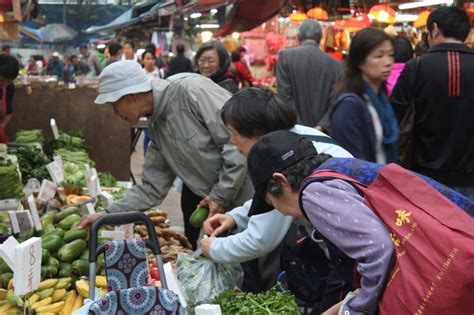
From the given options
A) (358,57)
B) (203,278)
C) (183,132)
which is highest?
(358,57)

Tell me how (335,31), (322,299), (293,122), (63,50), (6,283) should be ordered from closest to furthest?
(322,299) < (293,122) < (6,283) < (335,31) < (63,50)

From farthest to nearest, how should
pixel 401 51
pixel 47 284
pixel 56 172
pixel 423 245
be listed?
pixel 56 172 → pixel 401 51 → pixel 47 284 → pixel 423 245

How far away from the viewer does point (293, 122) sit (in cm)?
343

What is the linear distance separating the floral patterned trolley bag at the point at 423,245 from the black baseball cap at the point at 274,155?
334mm

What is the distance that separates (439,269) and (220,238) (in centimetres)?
159

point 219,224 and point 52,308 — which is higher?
point 219,224

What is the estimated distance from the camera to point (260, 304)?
10.4 feet

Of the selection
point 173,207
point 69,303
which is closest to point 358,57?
point 69,303

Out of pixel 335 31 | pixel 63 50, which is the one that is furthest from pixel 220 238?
pixel 63 50

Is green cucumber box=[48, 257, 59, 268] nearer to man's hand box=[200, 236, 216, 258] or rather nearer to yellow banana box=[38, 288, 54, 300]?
yellow banana box=[38, 288, 54, 300]

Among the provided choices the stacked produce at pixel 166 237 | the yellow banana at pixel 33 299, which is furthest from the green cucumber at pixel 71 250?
the stacked produce at pixel 166 237

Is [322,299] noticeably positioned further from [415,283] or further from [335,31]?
[335,31]

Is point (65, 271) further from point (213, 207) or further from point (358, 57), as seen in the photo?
point (358, 57)

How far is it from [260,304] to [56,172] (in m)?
3.90
